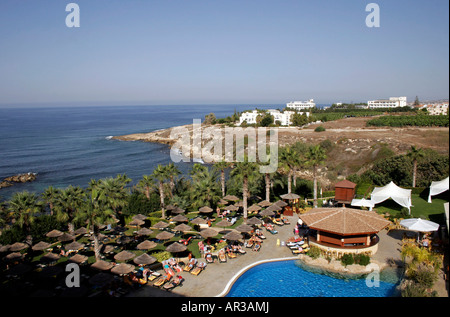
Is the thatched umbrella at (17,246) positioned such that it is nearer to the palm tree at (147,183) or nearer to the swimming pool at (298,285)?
the palm tree at (147,183)

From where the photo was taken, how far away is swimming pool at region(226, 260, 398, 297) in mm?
18156

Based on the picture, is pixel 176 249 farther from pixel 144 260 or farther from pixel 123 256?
pixel 123 256

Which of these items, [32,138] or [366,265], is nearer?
[366,265]

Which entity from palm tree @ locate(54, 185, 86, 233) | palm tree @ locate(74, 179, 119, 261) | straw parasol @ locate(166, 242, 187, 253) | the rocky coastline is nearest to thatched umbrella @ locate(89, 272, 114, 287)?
palm tree @ locate(74, 179, 119, 261)

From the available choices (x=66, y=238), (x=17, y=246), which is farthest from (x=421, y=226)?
(x=17, y=246)

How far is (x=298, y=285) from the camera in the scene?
19109mm

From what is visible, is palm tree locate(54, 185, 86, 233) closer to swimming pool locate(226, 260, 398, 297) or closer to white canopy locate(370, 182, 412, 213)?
swimming pool locate(226, 260, 398, 297)

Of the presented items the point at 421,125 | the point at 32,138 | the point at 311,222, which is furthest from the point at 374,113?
the point at 32,138

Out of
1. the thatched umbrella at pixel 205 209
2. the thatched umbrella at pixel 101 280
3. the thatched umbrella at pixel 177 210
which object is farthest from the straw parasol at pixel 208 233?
the thatched umbrella at pixel 101 280
